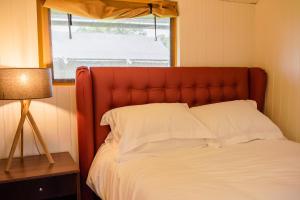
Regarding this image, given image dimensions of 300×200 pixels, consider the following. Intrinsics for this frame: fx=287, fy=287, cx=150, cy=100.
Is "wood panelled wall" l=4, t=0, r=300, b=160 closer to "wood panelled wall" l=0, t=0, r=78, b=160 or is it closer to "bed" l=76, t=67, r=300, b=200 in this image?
"wood panelled wall" l=0, t=0, r=78, b=160

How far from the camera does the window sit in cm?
229

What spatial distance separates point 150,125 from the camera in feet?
6.36

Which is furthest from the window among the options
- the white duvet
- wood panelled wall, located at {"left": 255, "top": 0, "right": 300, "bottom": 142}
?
wood panelled wall, located at {"left": 255, "top": 0, "right": 300, "bottom": 142}

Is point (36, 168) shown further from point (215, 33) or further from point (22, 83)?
point (215, 33)

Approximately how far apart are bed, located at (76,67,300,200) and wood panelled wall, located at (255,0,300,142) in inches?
4.8

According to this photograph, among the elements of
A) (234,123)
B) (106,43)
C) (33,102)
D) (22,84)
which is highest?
(106,43)

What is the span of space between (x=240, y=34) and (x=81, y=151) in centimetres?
183

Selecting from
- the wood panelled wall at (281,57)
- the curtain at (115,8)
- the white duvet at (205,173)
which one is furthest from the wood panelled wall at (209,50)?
the white duvet at (205,173)

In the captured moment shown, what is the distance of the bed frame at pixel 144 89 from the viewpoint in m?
2.10

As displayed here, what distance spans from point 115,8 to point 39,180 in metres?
1.40

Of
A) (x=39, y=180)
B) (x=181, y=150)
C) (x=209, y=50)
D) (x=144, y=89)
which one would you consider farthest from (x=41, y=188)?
(x=209, y=50)

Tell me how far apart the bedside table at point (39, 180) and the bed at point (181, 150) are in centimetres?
21

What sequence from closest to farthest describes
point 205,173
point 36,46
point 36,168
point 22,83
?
point 205,173 → point 22,83 → point 36,168 → point 36,46

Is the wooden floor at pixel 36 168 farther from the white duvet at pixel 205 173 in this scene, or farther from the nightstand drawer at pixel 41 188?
the white duvet at pixel 205 173
